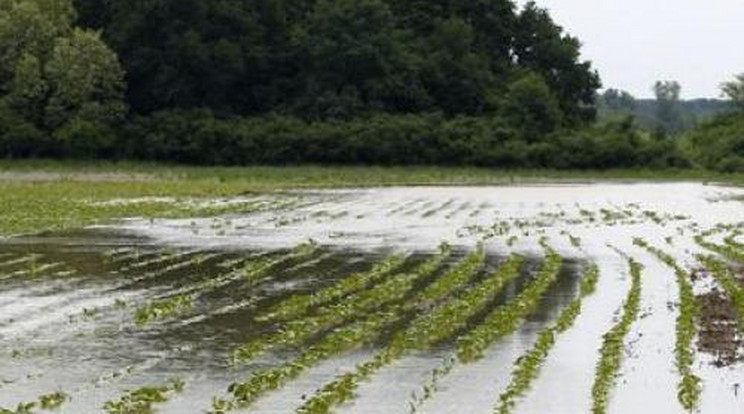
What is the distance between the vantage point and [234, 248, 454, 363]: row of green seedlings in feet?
41.8

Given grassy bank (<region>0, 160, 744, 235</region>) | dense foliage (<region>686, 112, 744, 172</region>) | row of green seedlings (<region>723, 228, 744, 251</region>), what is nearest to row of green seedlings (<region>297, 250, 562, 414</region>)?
row of green seedlings (<region>723, 228, 744, 251</region>)

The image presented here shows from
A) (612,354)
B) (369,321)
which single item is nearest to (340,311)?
(369,321)

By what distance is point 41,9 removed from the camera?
6912 cm

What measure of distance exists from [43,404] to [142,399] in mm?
822

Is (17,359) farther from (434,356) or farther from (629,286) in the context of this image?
(629,286)

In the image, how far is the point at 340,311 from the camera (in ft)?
50.0

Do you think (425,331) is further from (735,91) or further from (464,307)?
(735,91)

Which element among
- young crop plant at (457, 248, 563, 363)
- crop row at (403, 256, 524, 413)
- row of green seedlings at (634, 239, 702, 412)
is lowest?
crop row at (403, 256, 524, 413)

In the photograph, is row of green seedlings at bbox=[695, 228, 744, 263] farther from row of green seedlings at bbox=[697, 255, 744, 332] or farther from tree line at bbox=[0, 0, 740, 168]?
tree line at bbox=[0, 0, 740, 168]

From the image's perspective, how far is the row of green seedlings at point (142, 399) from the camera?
948cm

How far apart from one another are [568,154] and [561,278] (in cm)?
5228

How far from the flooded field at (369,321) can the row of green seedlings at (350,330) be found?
33 millimetres

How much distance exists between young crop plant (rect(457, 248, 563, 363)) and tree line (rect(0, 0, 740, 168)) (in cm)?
4925

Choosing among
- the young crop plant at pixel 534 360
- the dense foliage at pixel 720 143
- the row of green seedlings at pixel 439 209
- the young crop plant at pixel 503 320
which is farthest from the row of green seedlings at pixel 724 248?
the dense foliage at pixel 720 143
